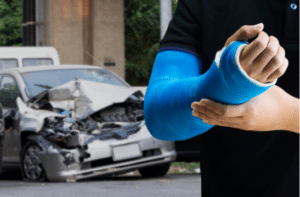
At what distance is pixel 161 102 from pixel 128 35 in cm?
2620

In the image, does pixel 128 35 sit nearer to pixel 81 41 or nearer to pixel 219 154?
pixel 81 41

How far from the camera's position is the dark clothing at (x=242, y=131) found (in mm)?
1086

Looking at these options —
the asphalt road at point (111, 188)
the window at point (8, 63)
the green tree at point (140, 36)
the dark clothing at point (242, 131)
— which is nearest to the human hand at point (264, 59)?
the dark clothing at point (242, 131)

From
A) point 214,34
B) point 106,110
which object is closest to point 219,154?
point 214,34

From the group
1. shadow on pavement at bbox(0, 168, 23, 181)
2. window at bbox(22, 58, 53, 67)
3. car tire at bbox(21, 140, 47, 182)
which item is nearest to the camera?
car tire at bbox(21, 140, 47, 182)

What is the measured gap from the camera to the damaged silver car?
23.4 ft

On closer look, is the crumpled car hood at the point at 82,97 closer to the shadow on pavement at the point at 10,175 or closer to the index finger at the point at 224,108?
the shadow on pavement at the point at 10,175

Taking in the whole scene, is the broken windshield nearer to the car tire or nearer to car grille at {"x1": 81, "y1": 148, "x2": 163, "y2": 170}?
the car tire

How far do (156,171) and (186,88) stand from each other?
724 cm

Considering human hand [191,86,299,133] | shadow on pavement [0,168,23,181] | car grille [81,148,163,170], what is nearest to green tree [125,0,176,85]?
shadow on pavement [0,168,23,181]

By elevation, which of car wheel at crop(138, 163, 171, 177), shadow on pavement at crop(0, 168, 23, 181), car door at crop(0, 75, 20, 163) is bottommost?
shadow on pavement at crop(0, 168, 23, 181)

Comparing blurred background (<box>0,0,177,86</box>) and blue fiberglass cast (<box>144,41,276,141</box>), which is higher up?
blue fiberglass cast (<box>144,41,276,141</box>)

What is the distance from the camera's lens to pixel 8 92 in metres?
8.35

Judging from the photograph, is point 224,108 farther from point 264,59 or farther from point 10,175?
point 10,175
